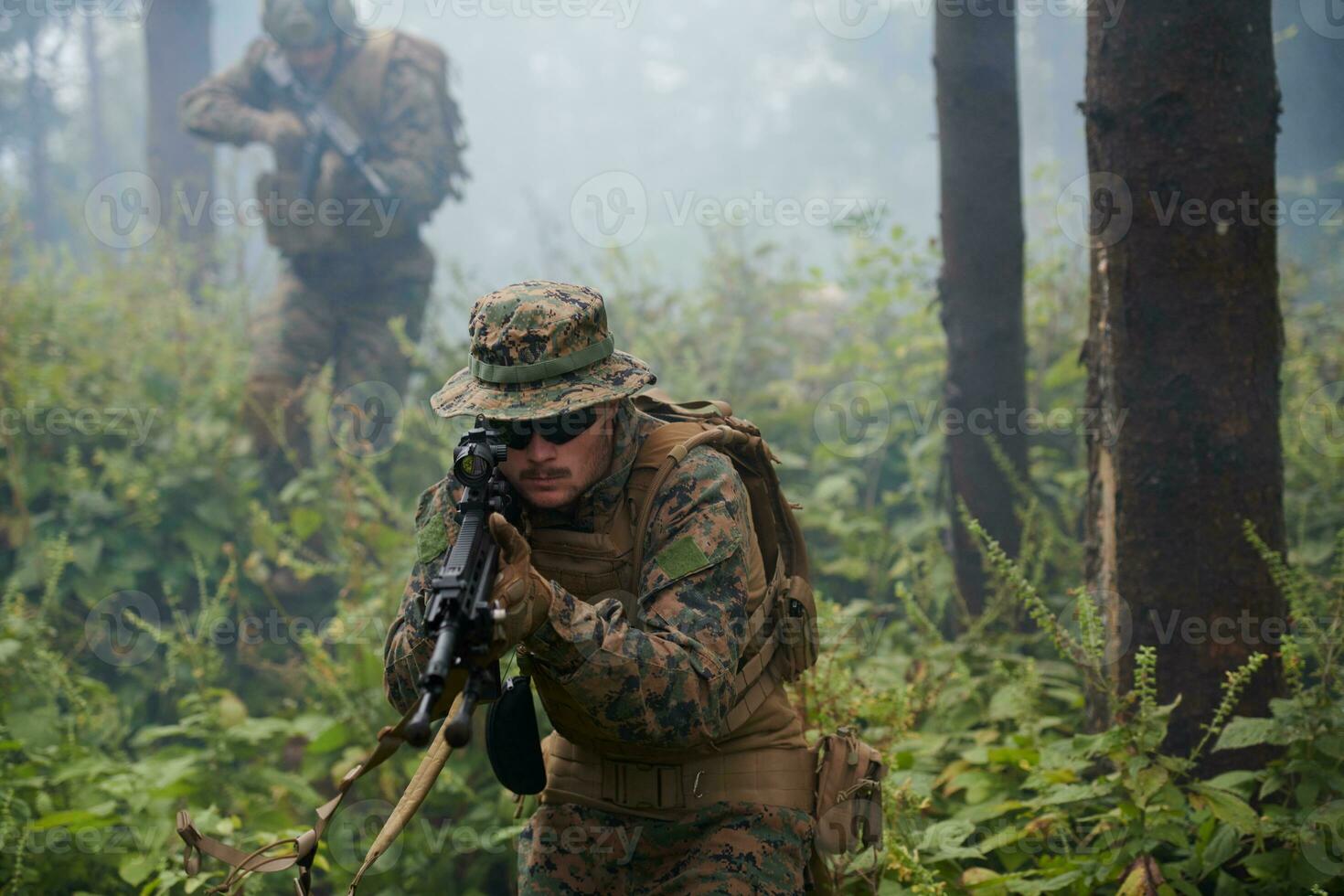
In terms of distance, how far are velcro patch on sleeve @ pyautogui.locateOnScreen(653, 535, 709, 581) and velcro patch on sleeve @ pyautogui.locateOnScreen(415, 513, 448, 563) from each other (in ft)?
1.62

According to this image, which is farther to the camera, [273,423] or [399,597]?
[273,423]

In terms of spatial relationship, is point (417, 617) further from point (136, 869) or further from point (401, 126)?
point (401, 126)

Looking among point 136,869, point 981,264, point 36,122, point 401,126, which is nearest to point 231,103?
point 401,126

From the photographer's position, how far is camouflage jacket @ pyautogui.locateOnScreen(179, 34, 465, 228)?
752cm

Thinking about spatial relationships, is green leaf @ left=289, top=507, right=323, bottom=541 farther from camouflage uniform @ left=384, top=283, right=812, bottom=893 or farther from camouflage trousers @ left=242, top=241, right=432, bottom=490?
camouflage uniform @ left=384, top=283, right=812, bottom=893

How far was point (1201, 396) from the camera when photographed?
316 cm

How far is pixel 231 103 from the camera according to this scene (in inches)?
308

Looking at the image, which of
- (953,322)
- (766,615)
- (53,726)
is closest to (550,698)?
(766,615)

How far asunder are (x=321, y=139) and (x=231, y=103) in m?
0.88

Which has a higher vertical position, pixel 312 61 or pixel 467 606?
pixel 312 61

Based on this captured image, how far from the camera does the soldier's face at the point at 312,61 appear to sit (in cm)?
775

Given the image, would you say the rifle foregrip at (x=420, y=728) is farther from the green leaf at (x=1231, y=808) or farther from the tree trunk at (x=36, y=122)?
the tree trunk at (x=36, y=122)

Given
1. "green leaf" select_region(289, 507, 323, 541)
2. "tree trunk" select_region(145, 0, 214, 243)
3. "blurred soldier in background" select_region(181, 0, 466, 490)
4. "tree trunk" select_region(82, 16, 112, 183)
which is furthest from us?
"tree trunk" select_region(82, 16, 112, 183)

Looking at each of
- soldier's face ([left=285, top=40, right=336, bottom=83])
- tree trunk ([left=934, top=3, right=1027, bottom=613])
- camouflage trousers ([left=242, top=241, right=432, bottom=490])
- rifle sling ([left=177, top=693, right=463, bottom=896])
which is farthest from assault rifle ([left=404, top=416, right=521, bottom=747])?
soldier's face ([left=285, top=40, right=336, bottom=83])
